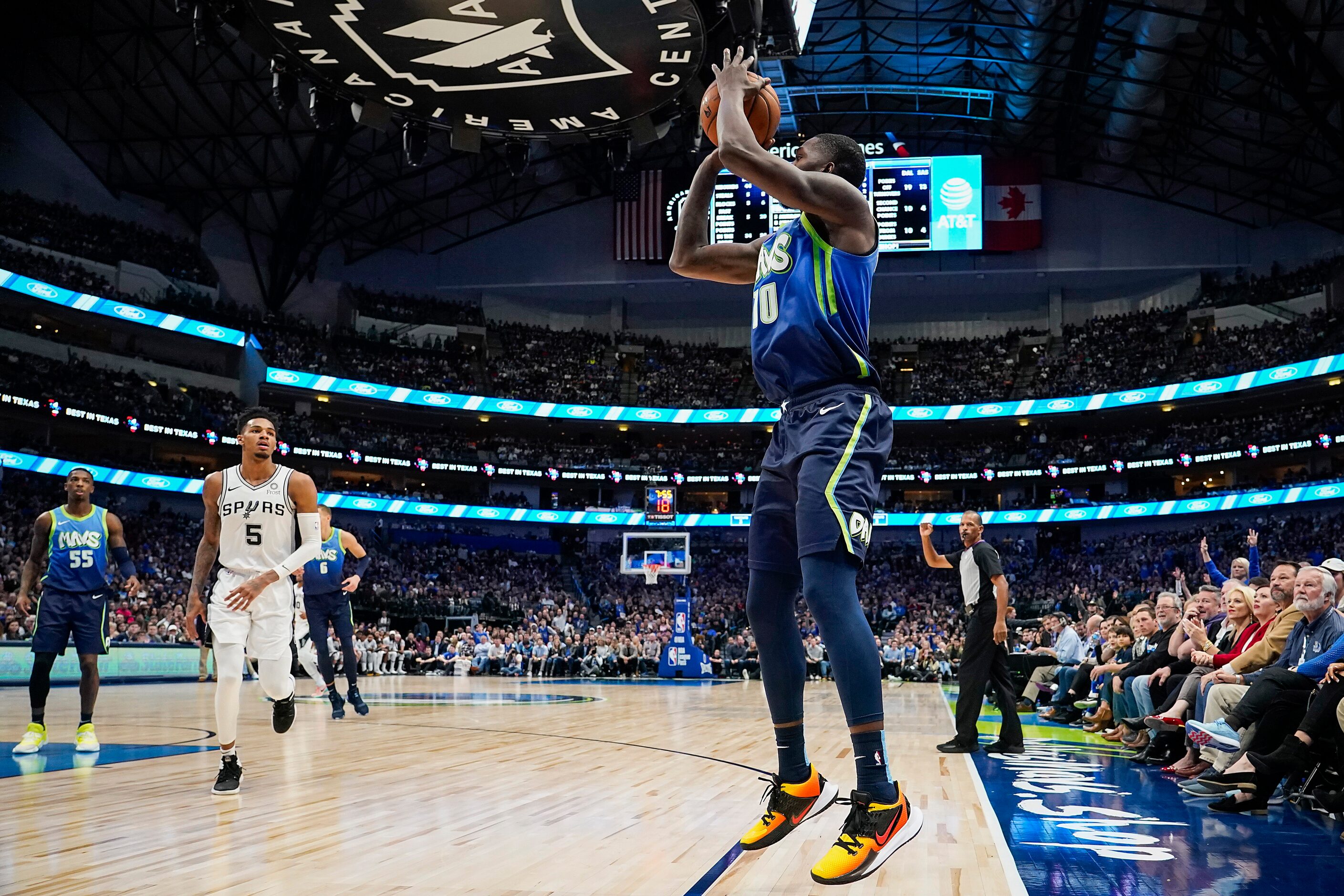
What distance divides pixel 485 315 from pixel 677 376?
8.25 meters

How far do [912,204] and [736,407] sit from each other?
31.9 ft

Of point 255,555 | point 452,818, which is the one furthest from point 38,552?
point 452,818

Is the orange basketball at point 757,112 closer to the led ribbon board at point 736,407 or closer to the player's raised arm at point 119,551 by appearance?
the player's raised arm at point 119,551

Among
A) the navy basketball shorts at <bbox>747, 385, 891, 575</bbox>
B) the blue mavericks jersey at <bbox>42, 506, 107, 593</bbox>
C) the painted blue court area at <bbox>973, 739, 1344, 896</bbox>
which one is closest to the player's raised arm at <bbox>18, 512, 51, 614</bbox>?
the blue mavericks jersey at <bbox>42, 506, 107, 593</bbox>

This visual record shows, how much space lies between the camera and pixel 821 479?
3.09 m

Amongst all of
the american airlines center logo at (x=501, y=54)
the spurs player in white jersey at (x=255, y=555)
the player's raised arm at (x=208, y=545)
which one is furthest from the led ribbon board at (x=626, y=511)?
the spurs player in white jersey at (x=255, y=555)

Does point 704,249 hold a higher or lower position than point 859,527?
higher

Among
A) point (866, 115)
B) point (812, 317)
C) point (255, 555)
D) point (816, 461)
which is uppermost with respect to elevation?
point (866, 115)

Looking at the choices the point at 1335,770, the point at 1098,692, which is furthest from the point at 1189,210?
the point at 1335,770

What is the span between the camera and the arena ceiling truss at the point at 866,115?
25.8 metres

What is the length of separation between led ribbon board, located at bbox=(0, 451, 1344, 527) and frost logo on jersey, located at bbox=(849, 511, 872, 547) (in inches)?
1210

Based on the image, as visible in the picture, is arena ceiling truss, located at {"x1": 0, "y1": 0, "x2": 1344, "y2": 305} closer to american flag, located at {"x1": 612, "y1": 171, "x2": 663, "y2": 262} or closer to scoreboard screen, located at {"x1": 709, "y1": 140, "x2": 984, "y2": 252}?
american flag, located at {"x1": 612, "y1": 171, "x2": 663, "y2": 262}

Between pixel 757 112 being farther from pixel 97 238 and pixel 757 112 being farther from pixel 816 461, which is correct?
pixel 97 238

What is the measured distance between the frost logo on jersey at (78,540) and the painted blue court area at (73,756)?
4.39ft
